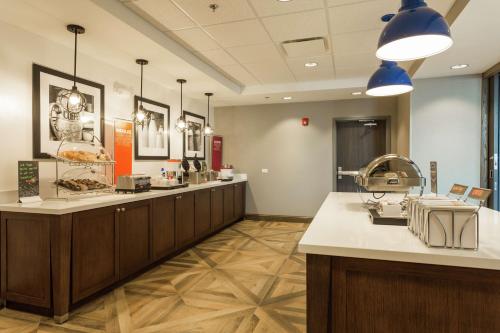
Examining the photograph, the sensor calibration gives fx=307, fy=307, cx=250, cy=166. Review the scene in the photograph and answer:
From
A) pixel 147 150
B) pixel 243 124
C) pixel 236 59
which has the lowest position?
pixel 147 150

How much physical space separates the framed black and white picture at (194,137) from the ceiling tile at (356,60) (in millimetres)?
2811

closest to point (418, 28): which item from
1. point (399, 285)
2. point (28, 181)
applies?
point (399, 285)

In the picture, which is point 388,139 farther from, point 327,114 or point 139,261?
point 139,261

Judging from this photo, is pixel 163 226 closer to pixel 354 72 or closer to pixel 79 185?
pixel 79 185

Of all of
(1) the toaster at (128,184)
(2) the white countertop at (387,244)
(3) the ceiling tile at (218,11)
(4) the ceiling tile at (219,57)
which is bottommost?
(2) the white countertop at (387,244)

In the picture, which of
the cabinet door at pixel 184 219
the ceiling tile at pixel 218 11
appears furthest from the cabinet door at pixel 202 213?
the ceiling tile at pixel 218 11

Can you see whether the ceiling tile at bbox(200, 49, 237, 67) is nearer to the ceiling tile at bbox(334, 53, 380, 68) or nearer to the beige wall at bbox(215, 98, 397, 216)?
the ceiling tile at bbox(334, 53, 380, 68)

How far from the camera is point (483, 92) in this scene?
4.20 metres

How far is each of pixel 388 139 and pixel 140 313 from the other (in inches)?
209

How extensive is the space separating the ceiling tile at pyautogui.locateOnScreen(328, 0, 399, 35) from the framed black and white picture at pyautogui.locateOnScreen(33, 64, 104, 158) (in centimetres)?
280

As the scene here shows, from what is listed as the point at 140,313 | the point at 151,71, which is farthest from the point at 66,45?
the point at 140,313

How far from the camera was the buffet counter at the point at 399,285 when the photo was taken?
130 centimetres

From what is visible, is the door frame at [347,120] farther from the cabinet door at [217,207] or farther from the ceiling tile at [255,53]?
the ceiling tile at [255,53]

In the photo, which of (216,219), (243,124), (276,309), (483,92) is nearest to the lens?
(276,309)
